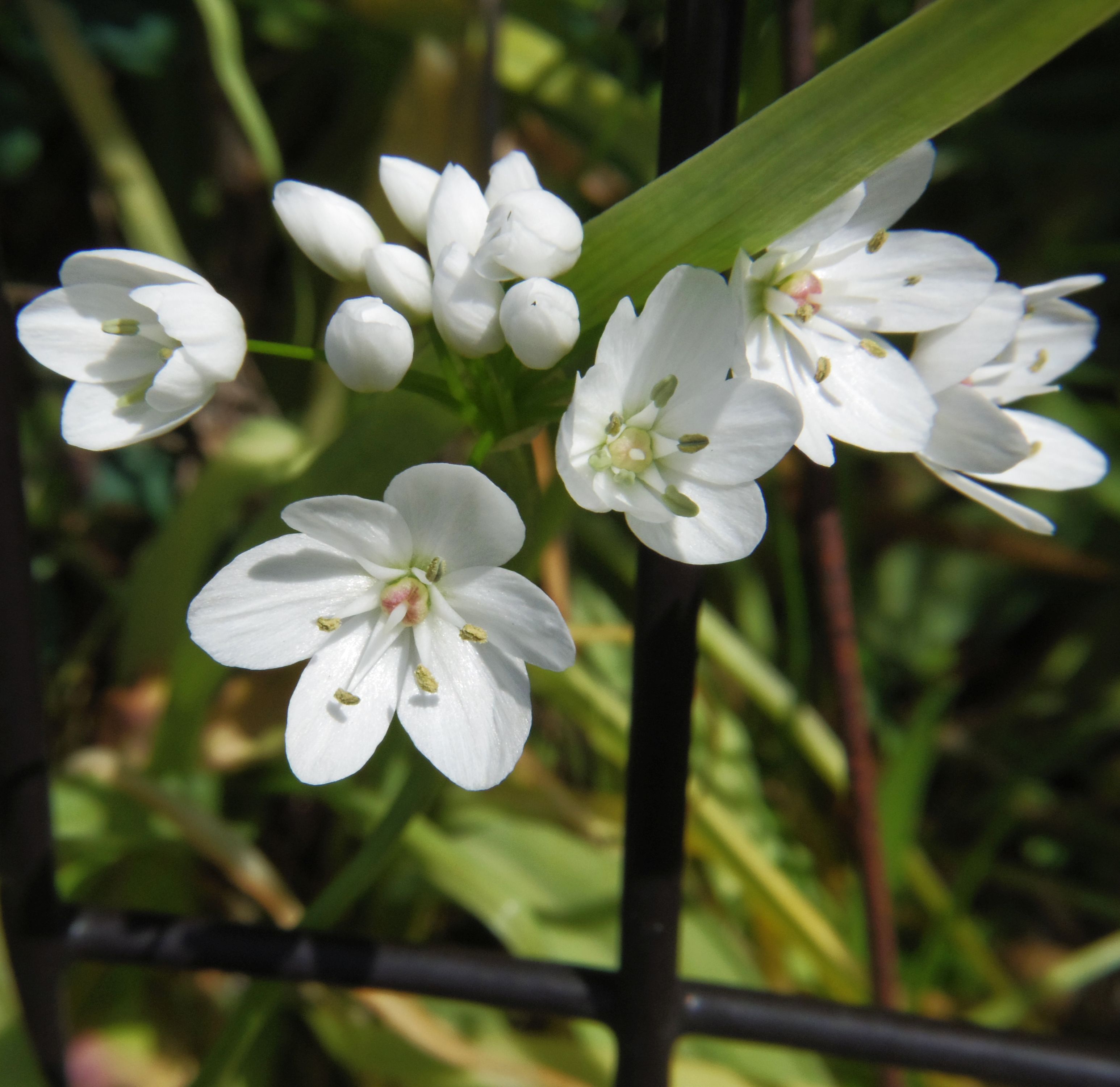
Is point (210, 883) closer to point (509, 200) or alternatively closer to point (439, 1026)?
point (439, 1026)

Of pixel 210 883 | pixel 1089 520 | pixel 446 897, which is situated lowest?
pixel 1089 520

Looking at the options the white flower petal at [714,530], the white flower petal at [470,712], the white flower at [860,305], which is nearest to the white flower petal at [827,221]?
the white flower at [860,305]

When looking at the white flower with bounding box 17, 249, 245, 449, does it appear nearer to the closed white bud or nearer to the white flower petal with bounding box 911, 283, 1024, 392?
the closed white bud

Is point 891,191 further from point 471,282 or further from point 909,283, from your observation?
point 471,282

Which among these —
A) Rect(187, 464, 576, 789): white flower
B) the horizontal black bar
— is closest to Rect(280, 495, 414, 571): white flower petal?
Rect(187, 464, 576, 789): white flower

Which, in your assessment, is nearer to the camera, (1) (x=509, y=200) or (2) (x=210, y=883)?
(1) (x=509, y=200)

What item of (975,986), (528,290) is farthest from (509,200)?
(975,986)
